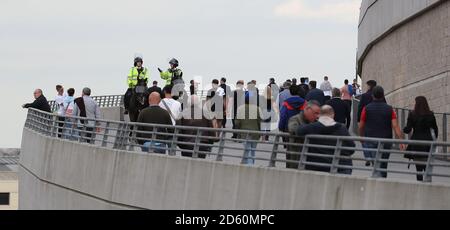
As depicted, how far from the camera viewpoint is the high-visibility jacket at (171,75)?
33.1 m

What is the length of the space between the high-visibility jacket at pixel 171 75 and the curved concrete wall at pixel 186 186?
9.70 ft

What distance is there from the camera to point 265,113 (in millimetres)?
28250

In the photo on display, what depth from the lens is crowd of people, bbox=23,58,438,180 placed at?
19.9 meters

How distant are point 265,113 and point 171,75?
5.38 meters

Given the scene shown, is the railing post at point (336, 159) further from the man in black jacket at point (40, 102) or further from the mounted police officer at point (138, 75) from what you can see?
the man in black jacket at point (40, 102)

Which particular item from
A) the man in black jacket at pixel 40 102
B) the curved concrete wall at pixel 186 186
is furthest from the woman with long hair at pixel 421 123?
the man in black jacket at pixel 40 102

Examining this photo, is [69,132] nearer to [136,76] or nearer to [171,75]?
[136,76]

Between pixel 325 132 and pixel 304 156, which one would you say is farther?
pixel 304 156

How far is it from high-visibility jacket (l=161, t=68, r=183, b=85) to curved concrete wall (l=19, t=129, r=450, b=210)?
296 cm

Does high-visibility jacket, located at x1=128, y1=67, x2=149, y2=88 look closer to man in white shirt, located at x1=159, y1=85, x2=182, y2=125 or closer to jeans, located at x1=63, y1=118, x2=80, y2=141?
jeans, located at x1=63, y1=118, x2=80, y2=141

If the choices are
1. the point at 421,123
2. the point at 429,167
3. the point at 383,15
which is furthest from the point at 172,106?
Result: the point at 383,15

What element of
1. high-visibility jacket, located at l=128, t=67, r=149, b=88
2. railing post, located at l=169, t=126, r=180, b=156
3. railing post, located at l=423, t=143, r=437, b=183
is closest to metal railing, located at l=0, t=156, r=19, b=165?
high-visibility jacket, located at l=128, t=67, r=149, b=88
